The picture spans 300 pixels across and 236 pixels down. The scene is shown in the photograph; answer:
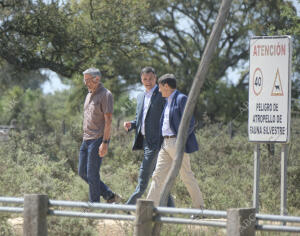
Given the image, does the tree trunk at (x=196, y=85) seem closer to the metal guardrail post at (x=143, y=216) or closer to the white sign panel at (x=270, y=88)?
the metal guardrail post at (x=143, y=216)

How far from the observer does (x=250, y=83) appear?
274 inches

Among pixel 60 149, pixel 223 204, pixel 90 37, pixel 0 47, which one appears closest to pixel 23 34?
pixel 0 47

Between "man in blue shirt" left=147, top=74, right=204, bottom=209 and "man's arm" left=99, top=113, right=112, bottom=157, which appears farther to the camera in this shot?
"man's arm" left=99, top=113, right=112, bottom=157

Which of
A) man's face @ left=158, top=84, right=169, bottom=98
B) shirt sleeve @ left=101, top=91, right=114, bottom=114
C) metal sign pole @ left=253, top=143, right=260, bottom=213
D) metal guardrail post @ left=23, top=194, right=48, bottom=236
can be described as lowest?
metal guardrail post @ left=23, top=194, right=48, bottom=236

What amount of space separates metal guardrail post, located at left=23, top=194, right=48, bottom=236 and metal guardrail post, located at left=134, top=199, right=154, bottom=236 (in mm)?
1036

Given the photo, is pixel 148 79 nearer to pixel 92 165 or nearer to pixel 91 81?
pixel 91 81

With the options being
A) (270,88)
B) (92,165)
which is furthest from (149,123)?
(270,88)

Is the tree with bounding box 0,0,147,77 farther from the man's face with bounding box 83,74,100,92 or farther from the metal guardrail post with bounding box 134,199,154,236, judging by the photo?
the metal guardrail post with bounding box 134,199,154,236

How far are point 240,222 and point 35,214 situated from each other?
2.04 m

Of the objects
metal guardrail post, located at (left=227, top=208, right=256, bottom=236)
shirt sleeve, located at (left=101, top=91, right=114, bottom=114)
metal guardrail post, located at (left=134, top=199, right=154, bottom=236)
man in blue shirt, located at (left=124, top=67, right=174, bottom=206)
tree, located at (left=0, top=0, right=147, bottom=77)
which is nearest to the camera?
metal guardrail post, located at (left=227, top=208, right=256, bottom=236)

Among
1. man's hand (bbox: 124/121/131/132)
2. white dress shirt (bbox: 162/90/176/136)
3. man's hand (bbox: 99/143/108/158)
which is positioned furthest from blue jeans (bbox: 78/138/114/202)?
white dress shirt (bbox: 162/90/176/136)

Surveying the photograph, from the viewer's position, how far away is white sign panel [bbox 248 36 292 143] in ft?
22.4

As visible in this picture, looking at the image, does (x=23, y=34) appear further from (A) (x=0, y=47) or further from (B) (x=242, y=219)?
(B) (x=242, y=219)

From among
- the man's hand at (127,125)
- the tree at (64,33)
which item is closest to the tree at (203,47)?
the tree at (64,33)
